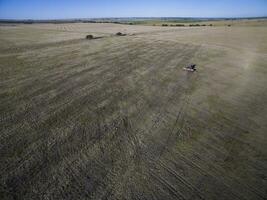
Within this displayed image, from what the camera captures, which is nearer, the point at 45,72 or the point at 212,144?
the point at 212,144

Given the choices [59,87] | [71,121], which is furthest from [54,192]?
[59,87]

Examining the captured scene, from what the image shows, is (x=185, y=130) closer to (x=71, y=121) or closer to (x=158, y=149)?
(x=158, y=149)

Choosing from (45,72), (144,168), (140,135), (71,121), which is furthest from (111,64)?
(144,168)

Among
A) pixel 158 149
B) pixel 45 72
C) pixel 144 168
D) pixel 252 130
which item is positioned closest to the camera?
pixel 144 168

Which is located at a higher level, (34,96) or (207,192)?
(207,192)

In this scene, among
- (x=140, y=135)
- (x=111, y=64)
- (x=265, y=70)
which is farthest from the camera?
(x=111, y=64)

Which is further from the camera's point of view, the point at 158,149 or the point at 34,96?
the point at 34,96

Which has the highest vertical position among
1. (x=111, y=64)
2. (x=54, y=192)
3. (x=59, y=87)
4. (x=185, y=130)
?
(x=54, y=192)

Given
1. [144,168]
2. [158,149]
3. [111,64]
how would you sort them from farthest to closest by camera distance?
[111,64]
[158,149]
[144,168]

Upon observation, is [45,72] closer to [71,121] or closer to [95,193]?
[71,121]
